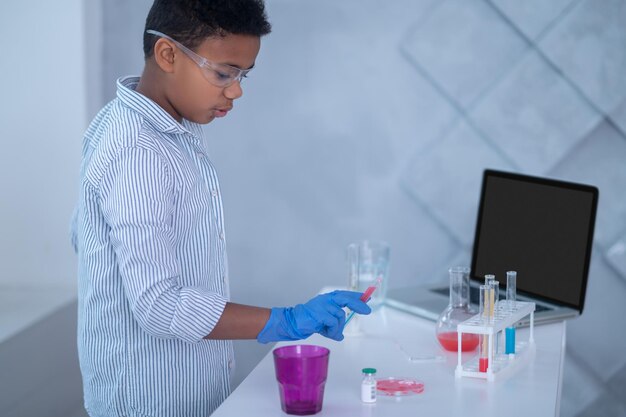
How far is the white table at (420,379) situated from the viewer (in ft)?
4.76

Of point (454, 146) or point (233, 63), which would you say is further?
point (454, 146)

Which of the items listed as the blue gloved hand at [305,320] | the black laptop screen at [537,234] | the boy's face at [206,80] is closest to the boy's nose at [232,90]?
the boy's face at [206,80]

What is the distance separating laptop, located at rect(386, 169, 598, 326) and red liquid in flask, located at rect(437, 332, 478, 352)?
251mm

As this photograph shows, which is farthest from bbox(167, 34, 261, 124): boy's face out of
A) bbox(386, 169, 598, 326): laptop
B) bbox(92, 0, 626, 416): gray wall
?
bbox(92, 0, 626, 416): gray wall

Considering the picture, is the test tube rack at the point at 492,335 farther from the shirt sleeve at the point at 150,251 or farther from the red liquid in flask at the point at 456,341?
the shirt sleeve at the point at 150,251

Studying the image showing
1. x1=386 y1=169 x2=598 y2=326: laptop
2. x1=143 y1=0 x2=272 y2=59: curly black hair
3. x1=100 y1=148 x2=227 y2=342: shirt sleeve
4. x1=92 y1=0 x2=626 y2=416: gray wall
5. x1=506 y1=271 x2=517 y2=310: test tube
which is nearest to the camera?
x1=100 y1=148 x2=227 y2=342: shirt sleeve

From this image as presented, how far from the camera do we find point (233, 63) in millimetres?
1502

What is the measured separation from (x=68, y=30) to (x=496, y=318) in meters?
1.73

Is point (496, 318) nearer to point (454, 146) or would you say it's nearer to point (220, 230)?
point (220, 230)

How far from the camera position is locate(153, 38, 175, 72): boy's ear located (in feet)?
4.87

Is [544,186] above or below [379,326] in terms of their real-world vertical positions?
above

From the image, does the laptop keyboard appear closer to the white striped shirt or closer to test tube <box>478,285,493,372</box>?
test tube <box>478,285,493,372</box>

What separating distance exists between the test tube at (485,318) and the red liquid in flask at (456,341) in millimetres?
98

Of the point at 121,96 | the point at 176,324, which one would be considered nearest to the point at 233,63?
the point at 121,96
